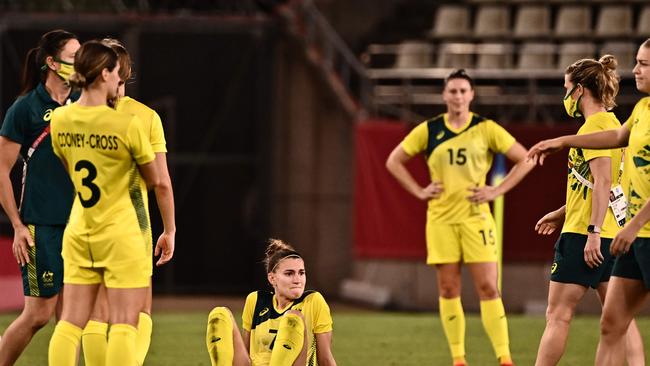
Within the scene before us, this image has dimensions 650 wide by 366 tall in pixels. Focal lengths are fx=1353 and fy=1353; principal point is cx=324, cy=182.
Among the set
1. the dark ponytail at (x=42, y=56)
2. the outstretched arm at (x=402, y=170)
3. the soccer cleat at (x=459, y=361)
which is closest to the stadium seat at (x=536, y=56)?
the outstretched arm at (x=402, y=170)

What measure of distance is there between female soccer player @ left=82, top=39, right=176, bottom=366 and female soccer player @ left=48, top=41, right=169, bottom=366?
0.12 m

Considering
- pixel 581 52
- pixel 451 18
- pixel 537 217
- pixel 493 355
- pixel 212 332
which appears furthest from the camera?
pixel 451 18

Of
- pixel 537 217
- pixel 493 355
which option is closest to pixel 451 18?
pixel 537 217

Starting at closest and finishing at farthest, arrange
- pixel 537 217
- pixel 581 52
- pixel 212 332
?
1. pixel 212 332
2. pixel 537 217
3. pixel 581 52

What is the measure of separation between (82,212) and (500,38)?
13.9 meters

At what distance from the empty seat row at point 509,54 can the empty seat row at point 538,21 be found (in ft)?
0.78

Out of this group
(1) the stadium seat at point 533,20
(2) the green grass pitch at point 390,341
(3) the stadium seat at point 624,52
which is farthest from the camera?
(1) the stadium seat at point 533,20

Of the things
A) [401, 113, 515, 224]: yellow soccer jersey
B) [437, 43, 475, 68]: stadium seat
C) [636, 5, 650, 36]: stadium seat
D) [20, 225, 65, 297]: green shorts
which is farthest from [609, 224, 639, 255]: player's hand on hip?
[636, 5, 650, 36]: stadium seat

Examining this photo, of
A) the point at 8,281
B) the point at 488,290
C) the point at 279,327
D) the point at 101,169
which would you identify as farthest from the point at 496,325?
the point at 8,281

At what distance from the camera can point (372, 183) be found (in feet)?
60.8

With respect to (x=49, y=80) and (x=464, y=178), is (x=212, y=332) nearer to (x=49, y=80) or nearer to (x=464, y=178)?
(x=49, y=80)

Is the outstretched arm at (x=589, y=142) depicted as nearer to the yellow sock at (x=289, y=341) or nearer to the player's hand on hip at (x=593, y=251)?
the player's hand on hip at (x=593, y=251)

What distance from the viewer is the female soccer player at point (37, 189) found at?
25.4ft

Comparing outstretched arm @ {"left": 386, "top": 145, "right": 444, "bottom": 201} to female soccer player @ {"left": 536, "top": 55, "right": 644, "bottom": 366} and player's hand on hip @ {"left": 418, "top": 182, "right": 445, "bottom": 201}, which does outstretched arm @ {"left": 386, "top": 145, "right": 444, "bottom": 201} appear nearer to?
player's hand on hip @ {"left": 418, "top": 182, "right": 445, "bottom": 201}
